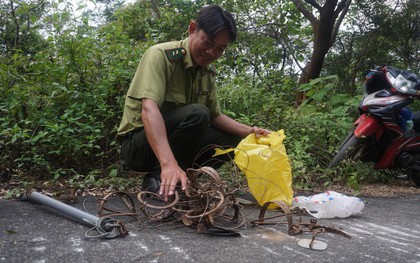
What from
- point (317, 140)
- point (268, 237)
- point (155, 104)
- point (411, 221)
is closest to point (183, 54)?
point (155, 104)

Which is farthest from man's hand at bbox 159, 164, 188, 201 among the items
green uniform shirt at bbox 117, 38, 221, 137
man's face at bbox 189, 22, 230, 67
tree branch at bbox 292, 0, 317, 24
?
tree branch at bbox 292, 0, 317, 24

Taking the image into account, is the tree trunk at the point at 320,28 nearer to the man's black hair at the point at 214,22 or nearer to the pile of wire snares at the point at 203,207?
the man's black hair at the point at 214,22

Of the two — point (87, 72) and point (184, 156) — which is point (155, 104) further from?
point (87, 72)

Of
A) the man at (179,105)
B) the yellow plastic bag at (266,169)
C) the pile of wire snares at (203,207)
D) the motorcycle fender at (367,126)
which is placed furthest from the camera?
the motorcycle fender at (367,126)

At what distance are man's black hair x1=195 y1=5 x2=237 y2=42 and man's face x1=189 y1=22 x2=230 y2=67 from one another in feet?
0.08

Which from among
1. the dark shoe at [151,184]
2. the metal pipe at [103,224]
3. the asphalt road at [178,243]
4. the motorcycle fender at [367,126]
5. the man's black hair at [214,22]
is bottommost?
the asphalt road at [178,243]

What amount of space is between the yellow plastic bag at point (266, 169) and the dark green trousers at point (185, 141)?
11.5 inches

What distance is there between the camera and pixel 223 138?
2814 millimetres

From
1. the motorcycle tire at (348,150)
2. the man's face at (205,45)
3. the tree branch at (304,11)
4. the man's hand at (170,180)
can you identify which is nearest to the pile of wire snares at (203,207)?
the man's hand at (170,180)

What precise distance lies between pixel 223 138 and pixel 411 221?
1284mm

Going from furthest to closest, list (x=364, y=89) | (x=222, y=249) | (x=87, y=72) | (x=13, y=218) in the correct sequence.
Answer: (x=364, y=89) → (x=87, y=72) → (x=13, y=218) → (x=222, y=249)

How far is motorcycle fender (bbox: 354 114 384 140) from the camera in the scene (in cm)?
377

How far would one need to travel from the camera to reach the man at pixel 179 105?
219cm

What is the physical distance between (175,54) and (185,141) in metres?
0.54
